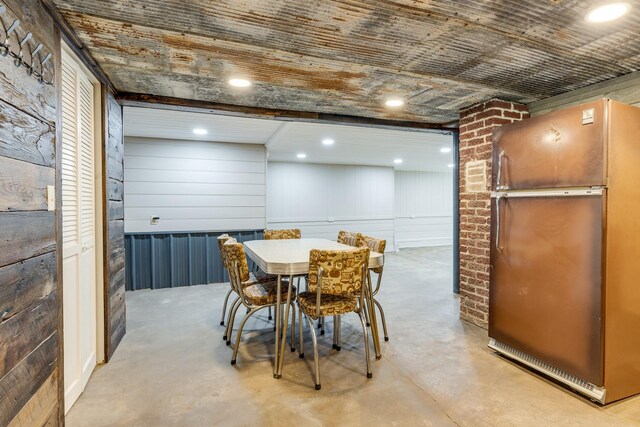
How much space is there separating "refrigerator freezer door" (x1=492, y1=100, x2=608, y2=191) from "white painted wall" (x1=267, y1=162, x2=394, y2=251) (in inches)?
205

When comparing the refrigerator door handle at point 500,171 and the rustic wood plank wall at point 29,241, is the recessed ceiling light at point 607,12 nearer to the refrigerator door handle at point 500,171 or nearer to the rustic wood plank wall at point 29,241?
the refrigerator door handle at point 500,171

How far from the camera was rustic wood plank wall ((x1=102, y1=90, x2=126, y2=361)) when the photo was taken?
253cm

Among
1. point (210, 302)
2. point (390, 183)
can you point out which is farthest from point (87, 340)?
point (390, 183)

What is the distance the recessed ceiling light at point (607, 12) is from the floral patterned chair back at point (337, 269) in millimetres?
1774

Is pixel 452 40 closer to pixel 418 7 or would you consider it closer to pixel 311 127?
pixel 418 7

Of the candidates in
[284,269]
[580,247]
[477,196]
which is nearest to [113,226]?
[284,269]

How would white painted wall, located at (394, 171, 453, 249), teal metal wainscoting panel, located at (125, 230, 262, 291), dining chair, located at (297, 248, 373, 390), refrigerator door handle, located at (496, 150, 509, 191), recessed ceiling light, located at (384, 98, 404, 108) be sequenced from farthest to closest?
white painted wall, located at (394, 171, 453, 249) < teal metal wainscoting panel, located at (125, 230, 262, 291) < recessed ceiling light, located at (384, 98, 404, 108) < refrigerator door handle, located at (496, 150, 509, 191) < dining chair, located at (297, 248, 373, 390)

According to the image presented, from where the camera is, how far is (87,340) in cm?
231

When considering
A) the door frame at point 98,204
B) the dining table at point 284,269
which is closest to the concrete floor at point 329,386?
the dining table at point 284,269

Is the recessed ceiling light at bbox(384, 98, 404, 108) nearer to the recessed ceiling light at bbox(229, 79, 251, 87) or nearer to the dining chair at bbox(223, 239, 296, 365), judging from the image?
the recessed ceiling light at bbox(229, 79, 251, 87)

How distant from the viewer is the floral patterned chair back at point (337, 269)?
7.30 ft

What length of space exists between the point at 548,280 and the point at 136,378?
2.95m

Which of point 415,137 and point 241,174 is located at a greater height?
point 415,137

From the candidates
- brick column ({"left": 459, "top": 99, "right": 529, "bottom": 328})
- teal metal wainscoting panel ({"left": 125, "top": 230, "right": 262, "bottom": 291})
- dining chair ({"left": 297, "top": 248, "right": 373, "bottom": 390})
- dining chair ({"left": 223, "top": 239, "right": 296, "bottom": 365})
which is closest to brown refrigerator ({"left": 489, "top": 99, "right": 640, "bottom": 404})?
brick column ({"left": 459, "top": 99, "right": 529, "bottom": 328})
